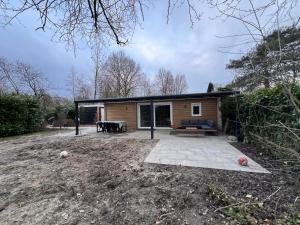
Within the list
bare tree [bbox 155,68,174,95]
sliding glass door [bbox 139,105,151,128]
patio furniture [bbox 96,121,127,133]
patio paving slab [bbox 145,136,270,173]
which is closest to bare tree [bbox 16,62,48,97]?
→ patio furniture [bbox 96,121,127,133]

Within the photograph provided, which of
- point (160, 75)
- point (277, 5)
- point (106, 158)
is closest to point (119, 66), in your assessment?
point (160, 75)

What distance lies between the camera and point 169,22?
98.1 inches

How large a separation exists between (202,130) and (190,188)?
6.31 m

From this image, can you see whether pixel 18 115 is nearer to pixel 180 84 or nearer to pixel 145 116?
pixel 145 116

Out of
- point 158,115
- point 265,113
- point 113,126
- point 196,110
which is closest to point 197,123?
point 196,110

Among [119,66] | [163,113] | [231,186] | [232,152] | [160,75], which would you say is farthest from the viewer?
[160,75]

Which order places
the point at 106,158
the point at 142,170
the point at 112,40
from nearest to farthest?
the point at 112,40 → the point at 142,170 → the point at 106,158

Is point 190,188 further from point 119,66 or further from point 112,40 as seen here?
point 119,66

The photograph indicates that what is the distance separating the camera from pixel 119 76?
2352 centimetres

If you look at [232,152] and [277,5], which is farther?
[232,152]

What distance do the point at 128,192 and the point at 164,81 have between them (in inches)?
1041

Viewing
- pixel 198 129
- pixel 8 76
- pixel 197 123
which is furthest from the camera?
pixel 8 76

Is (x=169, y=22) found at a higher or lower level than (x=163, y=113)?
higher

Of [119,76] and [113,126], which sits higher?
[119,76]
